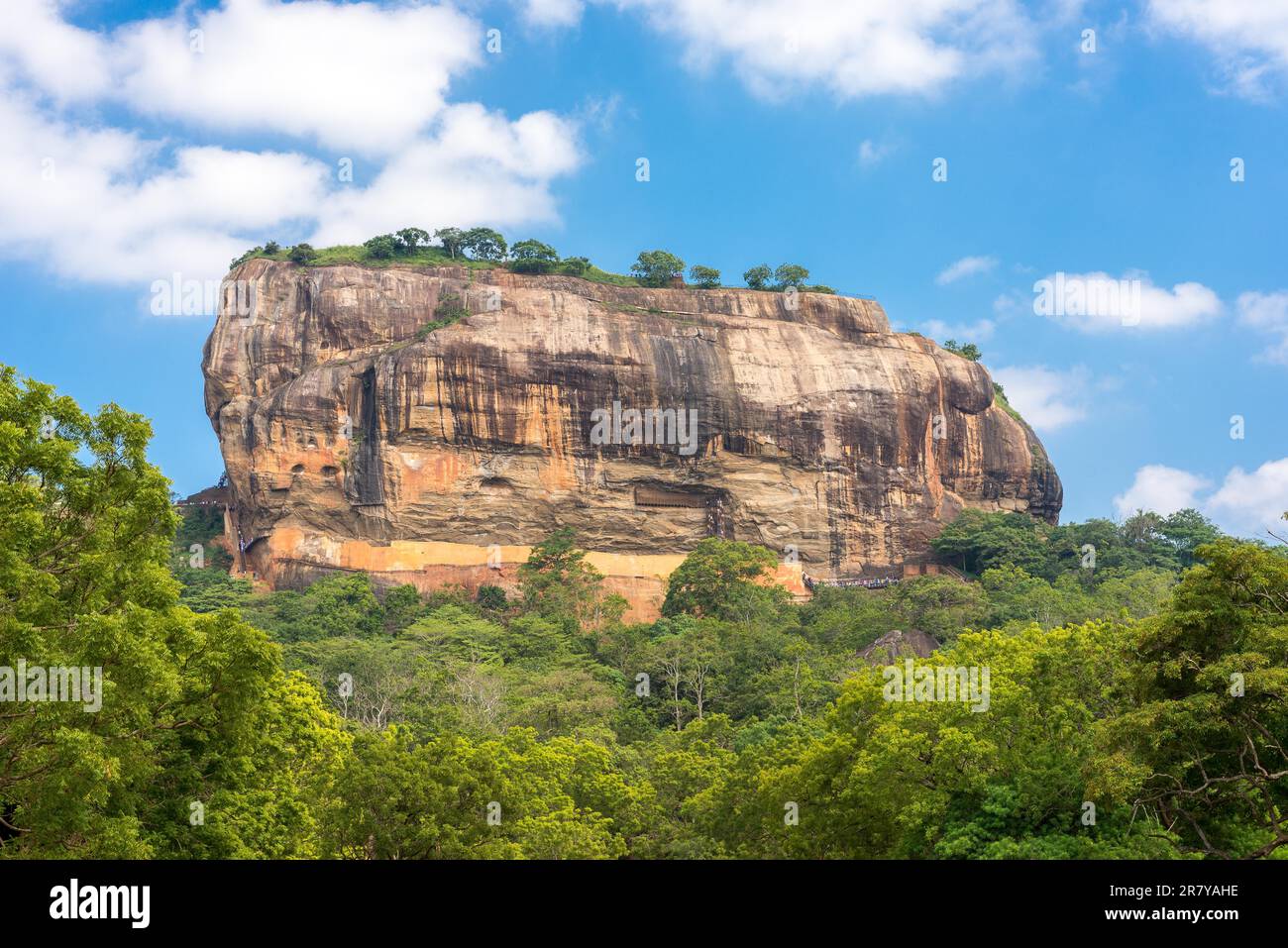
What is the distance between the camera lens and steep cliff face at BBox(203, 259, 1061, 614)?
181 feet

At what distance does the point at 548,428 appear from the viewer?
56.0 metres

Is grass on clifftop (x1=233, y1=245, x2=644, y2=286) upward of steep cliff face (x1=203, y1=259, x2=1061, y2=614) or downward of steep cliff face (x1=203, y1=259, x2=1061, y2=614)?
upward

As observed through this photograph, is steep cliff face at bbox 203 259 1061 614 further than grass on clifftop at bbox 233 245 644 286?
No

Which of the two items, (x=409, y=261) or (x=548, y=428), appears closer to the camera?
(x=548, y=428)

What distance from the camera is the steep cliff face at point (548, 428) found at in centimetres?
5509

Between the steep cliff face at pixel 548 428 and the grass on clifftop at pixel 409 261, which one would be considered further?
the grass on clifftop at pixel 409 261

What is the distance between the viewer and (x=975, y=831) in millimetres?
18375

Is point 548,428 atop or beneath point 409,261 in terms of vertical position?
beneath

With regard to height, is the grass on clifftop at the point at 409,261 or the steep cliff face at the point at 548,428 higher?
the grass on clifftop at the point at 409,261
